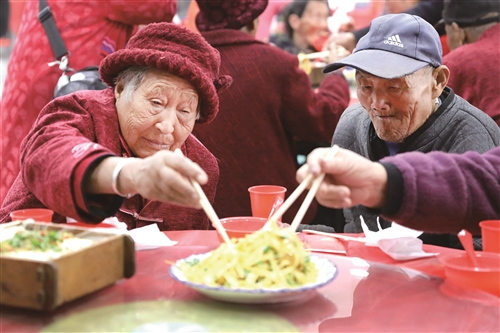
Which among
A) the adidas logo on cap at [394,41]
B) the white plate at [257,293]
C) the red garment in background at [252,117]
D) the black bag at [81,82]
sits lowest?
the red garment in background at [252,117]

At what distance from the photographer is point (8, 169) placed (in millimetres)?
3229

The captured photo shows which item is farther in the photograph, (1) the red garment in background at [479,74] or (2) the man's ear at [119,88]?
(1) the red garment in background at [479,74]

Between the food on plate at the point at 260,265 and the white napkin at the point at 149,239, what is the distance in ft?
1.45

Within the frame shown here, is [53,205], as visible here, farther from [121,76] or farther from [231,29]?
[231,29]

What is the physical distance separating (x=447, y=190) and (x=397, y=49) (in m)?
0.89

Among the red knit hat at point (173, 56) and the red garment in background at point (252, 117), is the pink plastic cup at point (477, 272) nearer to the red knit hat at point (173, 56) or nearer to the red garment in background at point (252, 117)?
the red knit hat at point (173, 56)

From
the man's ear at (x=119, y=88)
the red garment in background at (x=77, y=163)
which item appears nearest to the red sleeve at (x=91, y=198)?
the red garment in background at (x=77, y=163)

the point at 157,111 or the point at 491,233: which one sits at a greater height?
the point at 157,111

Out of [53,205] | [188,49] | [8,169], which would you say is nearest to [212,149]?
[8,169]

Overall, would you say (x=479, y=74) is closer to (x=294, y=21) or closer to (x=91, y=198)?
(x=91, y=198)

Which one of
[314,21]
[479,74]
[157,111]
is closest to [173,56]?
[157,111]

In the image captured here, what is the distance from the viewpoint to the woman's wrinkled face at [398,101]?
238cm

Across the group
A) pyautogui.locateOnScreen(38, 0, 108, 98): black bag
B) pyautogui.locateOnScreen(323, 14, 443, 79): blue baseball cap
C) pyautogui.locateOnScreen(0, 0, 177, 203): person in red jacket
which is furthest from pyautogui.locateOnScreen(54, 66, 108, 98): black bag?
pyautogui.locateOnScreen(323, 14, 443, 79): blue baseball cap

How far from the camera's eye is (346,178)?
1.58 m
